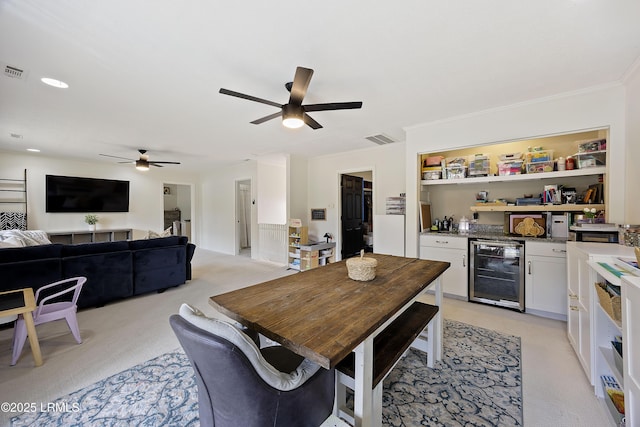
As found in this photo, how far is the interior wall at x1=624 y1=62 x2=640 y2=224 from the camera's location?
2.20 meters

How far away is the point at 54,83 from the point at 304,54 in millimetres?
2470

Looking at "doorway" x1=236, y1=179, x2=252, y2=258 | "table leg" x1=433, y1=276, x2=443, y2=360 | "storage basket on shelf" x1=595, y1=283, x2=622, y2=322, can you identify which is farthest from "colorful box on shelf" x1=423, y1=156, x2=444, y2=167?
"doorway" x1=236, y1=179, x2=252, y2=258

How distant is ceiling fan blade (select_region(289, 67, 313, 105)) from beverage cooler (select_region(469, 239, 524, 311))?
2.85 metres

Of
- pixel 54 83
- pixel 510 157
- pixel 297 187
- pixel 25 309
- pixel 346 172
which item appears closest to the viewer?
pixel 25 309

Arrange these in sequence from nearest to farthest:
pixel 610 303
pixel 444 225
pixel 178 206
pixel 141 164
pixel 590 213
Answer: pixel 610 303 → pixel 590 213 → pixel 444 225 → pixel 141 164 → pixel 178 206

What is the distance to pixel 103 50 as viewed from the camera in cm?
193

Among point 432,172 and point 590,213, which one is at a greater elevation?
point 432,172

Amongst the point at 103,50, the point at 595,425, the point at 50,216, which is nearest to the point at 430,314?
the point at 595,425

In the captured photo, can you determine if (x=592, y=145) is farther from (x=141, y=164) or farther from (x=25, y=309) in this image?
(x=141, y=164)

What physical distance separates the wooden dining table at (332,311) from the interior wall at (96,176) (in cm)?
723

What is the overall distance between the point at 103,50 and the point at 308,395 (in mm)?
2728

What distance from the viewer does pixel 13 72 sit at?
7.24ft

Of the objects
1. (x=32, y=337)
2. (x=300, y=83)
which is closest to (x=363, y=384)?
(x=300, y=83)

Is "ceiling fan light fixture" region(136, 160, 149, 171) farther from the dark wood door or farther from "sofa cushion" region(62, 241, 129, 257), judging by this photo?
the dark wood door
